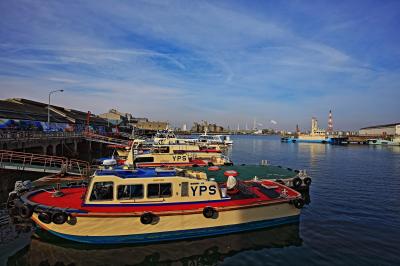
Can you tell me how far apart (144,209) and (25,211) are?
557cm

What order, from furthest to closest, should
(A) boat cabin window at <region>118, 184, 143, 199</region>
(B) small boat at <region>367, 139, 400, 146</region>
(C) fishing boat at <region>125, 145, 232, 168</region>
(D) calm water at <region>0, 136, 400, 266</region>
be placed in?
(B) small boat at <region>367, 139, 400, 146</region>, (C) fishing boat at <region>125, 145, 232, 168</region>, (A) boat cabin window at <region>118, 184, 143, 199</region>, (D) calm water at <region>0, 136, 400, 266</region>

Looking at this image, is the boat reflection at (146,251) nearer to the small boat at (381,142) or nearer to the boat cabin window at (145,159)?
the boat cabin window at (145,159)

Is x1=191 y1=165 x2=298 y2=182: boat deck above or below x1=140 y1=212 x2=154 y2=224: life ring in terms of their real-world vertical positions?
above

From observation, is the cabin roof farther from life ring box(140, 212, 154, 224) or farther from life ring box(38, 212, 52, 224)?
life ring box(38, 212, 52, 224)

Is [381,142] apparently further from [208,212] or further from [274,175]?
[208,212]

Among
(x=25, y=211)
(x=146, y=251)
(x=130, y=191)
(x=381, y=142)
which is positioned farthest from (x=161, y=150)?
(x=381, y=142)

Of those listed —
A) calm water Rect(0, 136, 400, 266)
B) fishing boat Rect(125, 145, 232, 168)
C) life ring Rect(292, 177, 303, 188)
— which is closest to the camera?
calm water Rect(0, 136, 400, 266)

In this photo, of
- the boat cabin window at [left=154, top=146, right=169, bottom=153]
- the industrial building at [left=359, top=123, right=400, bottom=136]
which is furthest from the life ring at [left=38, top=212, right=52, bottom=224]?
the industrial building at [left=359, top=123, right=400, bottom=136]

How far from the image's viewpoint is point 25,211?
1271 centimetres

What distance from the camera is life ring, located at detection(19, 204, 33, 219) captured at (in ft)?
41.6

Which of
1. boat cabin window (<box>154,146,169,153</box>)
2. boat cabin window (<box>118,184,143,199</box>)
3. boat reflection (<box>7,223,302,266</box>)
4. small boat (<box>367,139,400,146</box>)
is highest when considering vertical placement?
small boat (<box>367,139,400,146</box>)

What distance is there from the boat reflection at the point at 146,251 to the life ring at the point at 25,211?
1.63 metres

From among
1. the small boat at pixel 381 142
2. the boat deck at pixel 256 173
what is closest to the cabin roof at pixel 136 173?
the boat deck at pixel 256 173

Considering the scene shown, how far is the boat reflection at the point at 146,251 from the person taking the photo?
39.5ft
